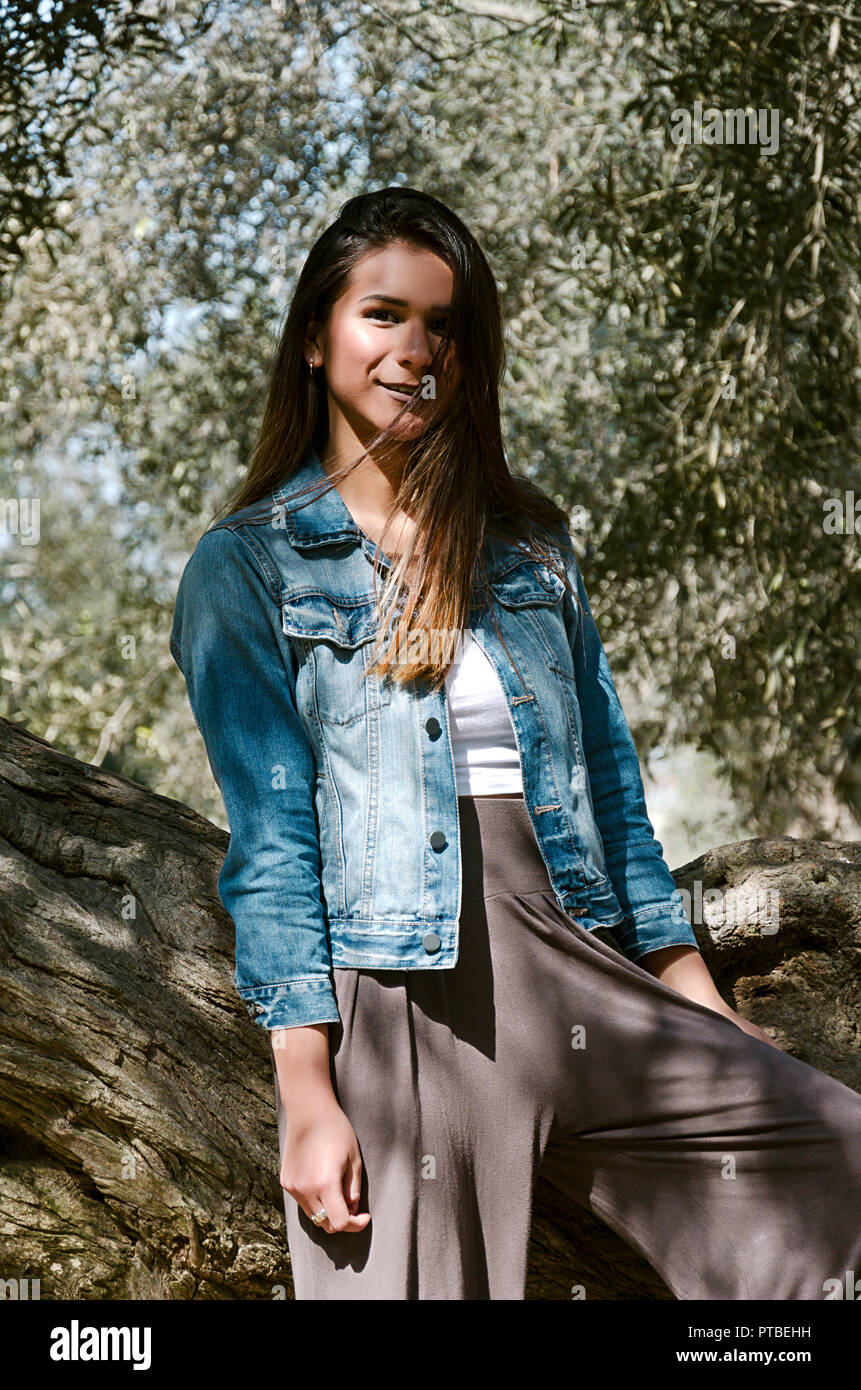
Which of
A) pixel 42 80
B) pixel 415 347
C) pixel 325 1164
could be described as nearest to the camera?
pixel 325 1164

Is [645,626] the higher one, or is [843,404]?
[843,404]

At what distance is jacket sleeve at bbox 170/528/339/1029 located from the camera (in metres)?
1.76

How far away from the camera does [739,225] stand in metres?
4.87

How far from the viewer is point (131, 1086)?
7.04 ft

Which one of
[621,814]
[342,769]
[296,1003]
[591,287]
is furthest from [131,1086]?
[591,287]

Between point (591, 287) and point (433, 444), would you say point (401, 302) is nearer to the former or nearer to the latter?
point (433, 444)

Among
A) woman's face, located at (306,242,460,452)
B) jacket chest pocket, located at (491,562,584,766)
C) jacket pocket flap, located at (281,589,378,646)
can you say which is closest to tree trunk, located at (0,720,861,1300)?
jacket pocket flap, located at (281,589,378,646)

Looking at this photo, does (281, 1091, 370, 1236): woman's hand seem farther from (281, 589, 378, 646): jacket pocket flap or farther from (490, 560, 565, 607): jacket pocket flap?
(490, 560, 565, 607): jacket pocket flap

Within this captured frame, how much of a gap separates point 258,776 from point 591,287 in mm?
3719

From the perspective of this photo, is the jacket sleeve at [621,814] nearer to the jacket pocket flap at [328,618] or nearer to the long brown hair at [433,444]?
the long brown hair at [433,444]

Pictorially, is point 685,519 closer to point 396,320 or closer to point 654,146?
point 654,146

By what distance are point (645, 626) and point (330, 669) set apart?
3983 mm

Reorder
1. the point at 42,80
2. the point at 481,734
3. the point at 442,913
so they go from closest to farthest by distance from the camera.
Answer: the point at 442,913, the point at 481,734, the point at 42,80
